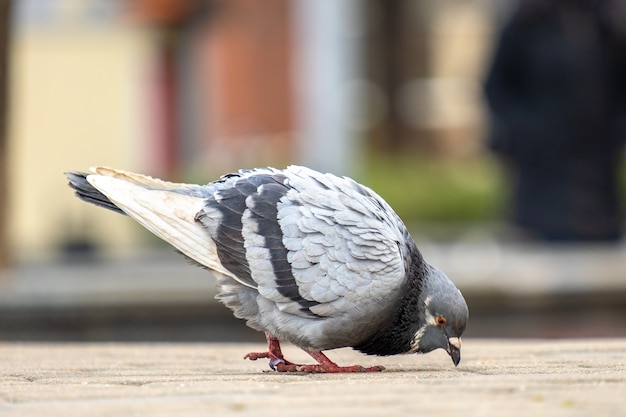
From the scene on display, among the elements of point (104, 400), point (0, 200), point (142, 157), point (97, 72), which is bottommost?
point (104, 400)

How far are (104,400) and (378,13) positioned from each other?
17153 millimetres

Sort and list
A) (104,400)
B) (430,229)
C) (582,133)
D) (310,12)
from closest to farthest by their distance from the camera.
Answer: (104,400) < (582,133) < (430,229) < (310,12)

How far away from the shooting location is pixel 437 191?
16.2m

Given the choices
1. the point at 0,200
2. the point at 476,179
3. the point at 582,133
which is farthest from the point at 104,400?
the point at 476,179

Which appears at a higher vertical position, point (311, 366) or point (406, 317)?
point (406, 317)

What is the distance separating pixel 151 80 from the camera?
69.2ft

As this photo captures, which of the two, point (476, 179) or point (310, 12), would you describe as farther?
point (310, 12)

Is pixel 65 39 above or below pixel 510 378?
above

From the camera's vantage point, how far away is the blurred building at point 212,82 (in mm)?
19844

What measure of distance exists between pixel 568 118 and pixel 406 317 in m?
6.57

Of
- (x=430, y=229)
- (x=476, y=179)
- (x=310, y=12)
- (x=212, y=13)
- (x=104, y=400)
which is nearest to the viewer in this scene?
(x=104, y=400)

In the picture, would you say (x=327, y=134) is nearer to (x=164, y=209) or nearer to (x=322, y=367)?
(x=164, y=209)

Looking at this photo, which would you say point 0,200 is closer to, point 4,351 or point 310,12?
point 4,351

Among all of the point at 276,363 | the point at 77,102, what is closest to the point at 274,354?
the point at 276,363
